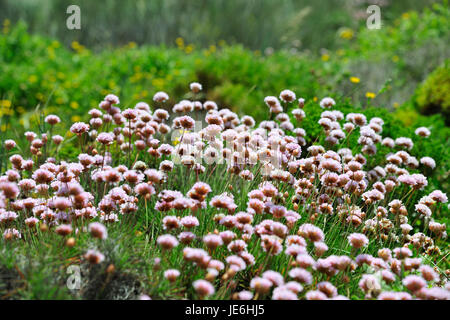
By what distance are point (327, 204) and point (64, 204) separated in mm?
1457

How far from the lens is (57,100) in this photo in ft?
22.7

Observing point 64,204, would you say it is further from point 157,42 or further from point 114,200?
point 157,42

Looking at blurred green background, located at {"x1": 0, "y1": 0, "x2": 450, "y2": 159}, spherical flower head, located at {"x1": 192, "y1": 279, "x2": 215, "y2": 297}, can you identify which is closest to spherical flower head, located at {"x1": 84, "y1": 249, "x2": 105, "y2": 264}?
spherical flower head, located at {"x1": 192, "y1": 279, "x2": 215, "y2": 297}

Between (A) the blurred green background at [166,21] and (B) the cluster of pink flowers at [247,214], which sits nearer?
(B) the cluster of pink flowers at [247,214]

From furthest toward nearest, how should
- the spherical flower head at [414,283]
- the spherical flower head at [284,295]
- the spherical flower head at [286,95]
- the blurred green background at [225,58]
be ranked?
the blurred green background at [225,58]
the spherical flower head at [286,95]
the spherical flower head at [414,283]
the spherical flower head at [284,295]

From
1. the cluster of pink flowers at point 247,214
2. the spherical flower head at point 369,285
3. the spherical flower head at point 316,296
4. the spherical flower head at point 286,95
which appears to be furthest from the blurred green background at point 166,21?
the spherical flower head at point 316,296

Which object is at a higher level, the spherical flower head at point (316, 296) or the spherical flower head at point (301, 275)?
Result: the spherical flower head at point (301, 275)

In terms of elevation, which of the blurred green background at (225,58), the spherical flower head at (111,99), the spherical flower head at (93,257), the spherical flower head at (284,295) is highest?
the blurred green background at (225,58)

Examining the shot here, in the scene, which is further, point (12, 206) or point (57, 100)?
point (57, 100)

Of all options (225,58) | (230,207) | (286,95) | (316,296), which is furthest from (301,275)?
(225,58)

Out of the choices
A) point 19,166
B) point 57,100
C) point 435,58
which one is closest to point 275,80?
point 435,58

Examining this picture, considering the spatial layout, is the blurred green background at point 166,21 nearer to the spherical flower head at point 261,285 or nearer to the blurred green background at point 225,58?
the blurred green background at point 225,58
